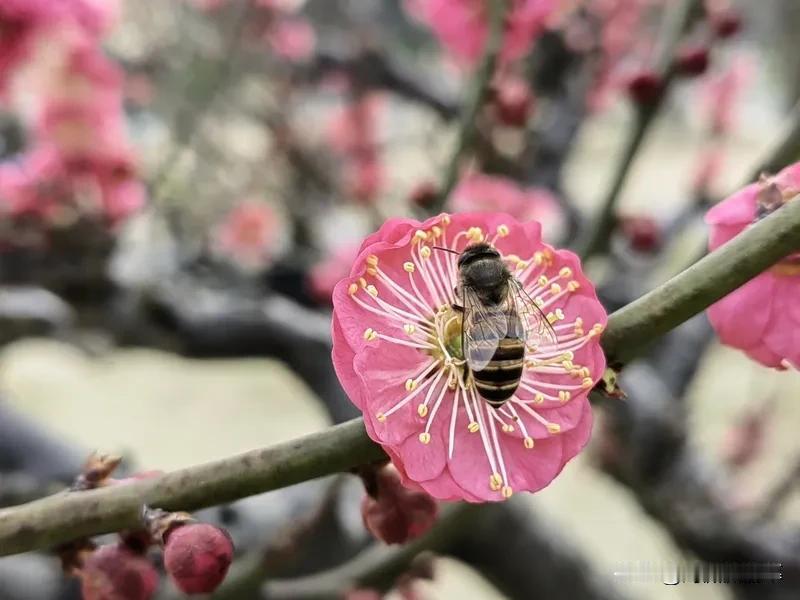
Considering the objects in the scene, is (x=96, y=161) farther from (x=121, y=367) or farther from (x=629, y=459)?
(x=121, y=367)

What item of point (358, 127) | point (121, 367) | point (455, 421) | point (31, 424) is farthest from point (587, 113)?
point (121, 367)

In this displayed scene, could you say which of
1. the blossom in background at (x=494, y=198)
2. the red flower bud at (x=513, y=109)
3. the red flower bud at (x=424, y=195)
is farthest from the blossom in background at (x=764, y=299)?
the blossom in background at (x=494, y=198)

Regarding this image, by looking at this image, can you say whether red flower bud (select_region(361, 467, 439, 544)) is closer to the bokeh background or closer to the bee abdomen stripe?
the bee abdomen stripe

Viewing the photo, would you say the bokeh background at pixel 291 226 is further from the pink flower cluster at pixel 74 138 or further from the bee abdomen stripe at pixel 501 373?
the bee abdomen stripe at pixel 501 373

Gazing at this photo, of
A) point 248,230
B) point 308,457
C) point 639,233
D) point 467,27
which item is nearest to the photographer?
point 308,457

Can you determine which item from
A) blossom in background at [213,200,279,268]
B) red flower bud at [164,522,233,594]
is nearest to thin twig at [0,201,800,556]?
red flower bud at [164,522,233,594]

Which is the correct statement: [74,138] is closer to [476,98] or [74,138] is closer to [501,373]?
[476,98]

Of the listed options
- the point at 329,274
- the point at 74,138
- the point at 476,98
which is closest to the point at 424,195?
the point at 476,98

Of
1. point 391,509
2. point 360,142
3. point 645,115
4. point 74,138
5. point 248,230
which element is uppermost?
point 645,115
